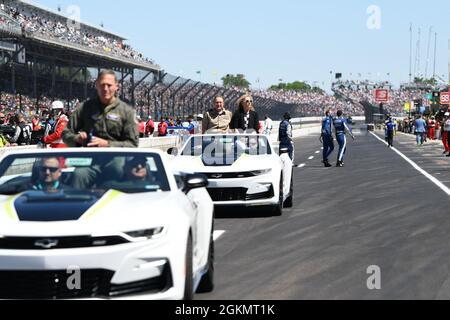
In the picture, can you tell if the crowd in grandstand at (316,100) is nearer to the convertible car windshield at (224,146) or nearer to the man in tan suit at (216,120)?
the man in tan suit at (216,120)

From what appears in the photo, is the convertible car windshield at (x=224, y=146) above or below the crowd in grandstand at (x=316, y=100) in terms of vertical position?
above

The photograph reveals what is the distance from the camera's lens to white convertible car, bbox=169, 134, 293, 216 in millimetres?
13195

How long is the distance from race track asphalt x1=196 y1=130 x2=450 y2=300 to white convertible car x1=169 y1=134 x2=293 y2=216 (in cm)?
29

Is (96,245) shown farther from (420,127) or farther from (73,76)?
(73,76)

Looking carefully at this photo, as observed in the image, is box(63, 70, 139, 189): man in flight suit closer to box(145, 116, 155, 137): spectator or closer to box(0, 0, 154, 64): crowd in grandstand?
box(145, 116, 155, 137): spectator

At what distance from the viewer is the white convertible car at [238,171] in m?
13.2

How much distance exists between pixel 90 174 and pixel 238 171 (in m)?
6.53

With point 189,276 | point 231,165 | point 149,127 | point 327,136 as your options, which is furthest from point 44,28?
point 189,276

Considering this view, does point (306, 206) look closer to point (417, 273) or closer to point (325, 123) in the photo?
point (417, 273)

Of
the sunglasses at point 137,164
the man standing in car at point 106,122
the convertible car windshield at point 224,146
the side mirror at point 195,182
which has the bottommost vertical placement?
the convertible car windshield at point 224,146

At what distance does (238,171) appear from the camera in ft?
43.4

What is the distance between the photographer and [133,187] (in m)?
6.73

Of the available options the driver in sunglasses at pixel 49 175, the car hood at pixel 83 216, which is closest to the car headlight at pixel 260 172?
the driver in sunglasses at pixel 49 175

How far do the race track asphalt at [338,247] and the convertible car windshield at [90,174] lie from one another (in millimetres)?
980
